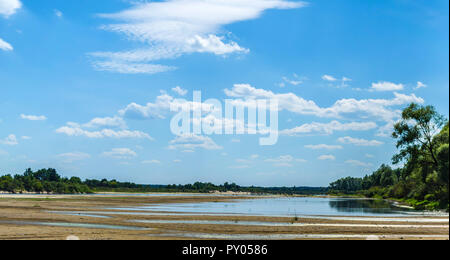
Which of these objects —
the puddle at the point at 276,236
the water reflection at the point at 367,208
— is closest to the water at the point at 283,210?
the water reflection at the point at 367,208

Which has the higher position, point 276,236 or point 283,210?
point 276,236

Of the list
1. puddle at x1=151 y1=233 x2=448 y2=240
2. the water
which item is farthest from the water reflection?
puddle at x1=151 y1=233 x2=448 y2=240

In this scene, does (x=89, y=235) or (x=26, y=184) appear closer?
(x=89, y=235)

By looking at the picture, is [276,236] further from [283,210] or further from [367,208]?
[367,208]

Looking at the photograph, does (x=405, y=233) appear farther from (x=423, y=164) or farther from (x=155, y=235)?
(x=423, y=164)

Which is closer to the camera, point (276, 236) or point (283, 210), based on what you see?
point (276, 236)

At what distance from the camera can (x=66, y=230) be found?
1420 inches

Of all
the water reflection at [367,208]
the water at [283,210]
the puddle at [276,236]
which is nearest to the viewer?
the puddle at [276,236]

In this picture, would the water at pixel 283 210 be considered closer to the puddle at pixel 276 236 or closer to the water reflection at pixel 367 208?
the water reflection at pixel 367 208

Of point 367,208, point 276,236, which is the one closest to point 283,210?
point 367,208

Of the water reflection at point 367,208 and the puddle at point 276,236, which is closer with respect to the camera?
the puddle at point 276,236

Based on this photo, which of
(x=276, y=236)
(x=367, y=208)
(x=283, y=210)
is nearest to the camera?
(x=276, y=236)
